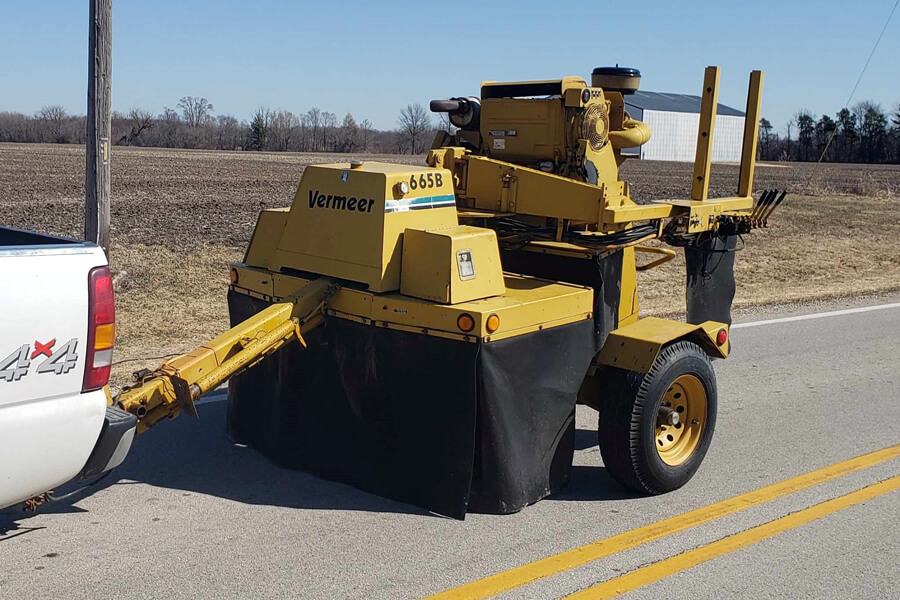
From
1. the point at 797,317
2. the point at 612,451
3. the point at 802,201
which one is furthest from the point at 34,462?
the point at 802,201

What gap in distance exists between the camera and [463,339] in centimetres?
482

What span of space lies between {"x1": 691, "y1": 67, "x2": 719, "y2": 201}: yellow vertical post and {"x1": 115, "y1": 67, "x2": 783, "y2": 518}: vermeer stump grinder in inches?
1.2

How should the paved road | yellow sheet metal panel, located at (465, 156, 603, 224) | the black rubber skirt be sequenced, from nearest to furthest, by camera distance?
the paved road < the black rubber skirt < yellow sheet metal panel, located at (465, 156, 603, 224)

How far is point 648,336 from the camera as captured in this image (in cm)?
557

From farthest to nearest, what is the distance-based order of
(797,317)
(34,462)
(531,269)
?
(797,317)
(531,269)
(34,462)

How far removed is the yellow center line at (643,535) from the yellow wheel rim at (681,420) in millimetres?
447

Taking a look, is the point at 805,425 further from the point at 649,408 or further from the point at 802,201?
the point at 802,201

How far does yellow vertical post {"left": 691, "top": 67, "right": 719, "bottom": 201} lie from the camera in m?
6.62

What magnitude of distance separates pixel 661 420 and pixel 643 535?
1.03 metres

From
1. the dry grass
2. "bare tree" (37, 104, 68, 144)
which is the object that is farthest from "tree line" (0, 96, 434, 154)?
the dry grass

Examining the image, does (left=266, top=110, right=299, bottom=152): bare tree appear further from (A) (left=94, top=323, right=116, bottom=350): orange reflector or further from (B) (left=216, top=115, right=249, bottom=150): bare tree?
(A) (left=94, top=323, right=116, bottom=350): orange reflector

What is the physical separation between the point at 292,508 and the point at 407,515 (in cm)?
62

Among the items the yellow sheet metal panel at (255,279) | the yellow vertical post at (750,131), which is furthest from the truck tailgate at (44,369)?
the yellow vertical post at (750,131)

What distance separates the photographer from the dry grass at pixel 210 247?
10.1m
